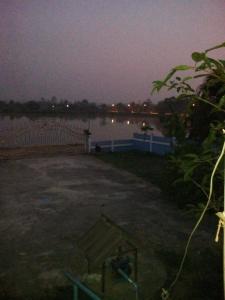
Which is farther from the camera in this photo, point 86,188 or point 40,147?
point 40,147

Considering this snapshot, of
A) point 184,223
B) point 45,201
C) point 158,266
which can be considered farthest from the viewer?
point 45,201

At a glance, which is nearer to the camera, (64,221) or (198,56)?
(198,56)

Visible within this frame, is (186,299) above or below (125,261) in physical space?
below

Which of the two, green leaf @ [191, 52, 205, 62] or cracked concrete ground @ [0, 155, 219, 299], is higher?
green leaf @ [191, 52, 205, 62]

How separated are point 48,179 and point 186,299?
27.9 ft

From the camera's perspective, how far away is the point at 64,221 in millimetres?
8289

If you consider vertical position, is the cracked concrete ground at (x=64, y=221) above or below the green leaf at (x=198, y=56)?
below

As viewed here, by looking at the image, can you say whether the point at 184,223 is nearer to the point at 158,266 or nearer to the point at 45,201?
the point at 158,266

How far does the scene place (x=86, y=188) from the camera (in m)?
11.6

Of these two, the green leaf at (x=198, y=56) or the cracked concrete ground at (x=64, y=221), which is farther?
the cracked concrete ground at (x=64, y=221)

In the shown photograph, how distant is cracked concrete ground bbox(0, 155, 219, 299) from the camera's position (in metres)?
5.71

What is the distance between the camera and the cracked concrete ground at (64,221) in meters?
5.71

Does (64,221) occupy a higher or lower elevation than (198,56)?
lower

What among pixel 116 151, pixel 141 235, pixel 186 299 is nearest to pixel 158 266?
pixel 186 299
